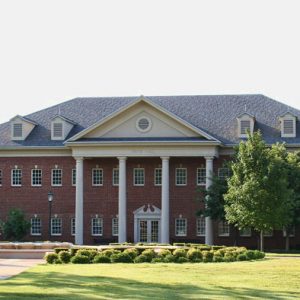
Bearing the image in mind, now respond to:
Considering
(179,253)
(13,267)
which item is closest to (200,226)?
(179,253)

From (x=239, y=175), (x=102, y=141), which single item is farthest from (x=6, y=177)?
(x=239, y=175)

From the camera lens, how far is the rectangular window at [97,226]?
65.1 meters

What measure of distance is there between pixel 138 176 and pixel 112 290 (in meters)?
39.7

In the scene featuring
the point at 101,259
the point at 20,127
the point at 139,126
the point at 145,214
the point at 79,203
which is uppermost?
the point at 20,127

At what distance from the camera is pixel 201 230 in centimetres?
6381

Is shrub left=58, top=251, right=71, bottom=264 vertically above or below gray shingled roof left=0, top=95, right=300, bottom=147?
below

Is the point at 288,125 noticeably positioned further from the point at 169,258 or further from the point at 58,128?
the point at 169,258

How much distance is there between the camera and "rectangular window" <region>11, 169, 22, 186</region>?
66625 millimetres

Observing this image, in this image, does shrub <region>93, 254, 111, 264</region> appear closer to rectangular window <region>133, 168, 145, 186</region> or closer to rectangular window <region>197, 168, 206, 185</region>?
rectangular window <region>197, 168, 206, 185</region>

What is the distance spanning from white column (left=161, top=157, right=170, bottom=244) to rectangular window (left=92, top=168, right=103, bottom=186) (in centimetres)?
584

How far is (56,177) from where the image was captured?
66250 mm

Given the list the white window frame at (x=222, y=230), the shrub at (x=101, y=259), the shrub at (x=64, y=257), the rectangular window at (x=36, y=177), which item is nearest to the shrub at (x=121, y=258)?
the shrub at (x=101, y=259)

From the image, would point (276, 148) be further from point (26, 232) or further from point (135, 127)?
point (26, 232)

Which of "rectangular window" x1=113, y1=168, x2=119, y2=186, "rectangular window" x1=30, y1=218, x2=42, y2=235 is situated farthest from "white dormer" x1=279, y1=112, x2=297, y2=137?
"rectangular window" x1=30, y1=218, x2=42, y2=235
